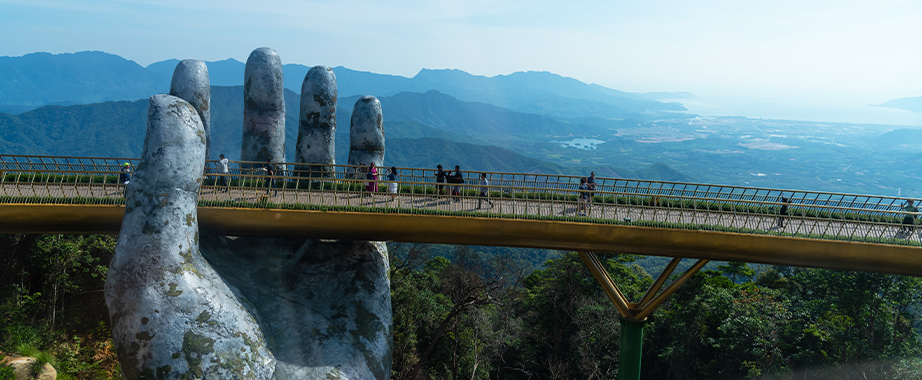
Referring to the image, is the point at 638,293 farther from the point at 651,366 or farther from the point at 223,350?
the point at 223,350

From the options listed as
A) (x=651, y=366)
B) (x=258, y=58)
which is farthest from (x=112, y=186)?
(x=651, y=366)

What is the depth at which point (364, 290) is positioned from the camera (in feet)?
55.1

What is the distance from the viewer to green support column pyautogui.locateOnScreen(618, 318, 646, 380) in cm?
1766

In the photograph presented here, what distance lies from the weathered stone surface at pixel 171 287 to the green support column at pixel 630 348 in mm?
11080

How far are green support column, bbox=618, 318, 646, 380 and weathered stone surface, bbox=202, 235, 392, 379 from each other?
7.77 meters

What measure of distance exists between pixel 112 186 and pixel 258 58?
22.3 ft

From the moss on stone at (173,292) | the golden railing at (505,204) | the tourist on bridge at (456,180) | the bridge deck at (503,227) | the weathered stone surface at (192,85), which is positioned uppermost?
the weathered stone surface at (192,85)

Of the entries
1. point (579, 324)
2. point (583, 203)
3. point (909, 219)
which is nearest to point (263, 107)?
point (583, 203)

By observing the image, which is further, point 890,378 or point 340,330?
point 890,378

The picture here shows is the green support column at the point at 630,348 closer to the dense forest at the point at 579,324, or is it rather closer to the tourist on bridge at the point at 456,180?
the dense forest at the point at 579,324

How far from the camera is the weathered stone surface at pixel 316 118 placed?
20734 millimetres

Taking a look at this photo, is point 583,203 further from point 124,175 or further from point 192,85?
point 124,175

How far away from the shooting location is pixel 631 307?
1755 cm

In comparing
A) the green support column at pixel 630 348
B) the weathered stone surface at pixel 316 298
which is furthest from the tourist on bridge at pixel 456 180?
the green support column at pixel 630 348
